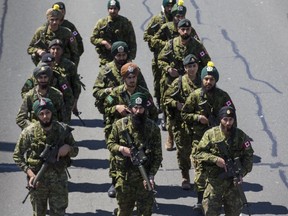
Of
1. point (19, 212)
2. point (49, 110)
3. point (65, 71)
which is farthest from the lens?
point (65, 71)

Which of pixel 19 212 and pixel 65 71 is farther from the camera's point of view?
pixel 65 71

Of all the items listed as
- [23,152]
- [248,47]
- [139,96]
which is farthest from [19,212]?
[248,47]

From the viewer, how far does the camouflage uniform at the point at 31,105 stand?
1400 cm

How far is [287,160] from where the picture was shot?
16.4 m

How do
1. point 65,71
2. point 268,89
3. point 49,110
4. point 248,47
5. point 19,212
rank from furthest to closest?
point 248,47
point 268,89
point 65,71
point 19,212
point 49,110

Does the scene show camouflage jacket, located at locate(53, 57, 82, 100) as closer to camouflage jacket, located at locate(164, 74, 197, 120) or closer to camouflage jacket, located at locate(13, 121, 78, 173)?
camouflage jacket, located at locate(164, 74, 197, 120)

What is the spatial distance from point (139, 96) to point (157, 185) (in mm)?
2816

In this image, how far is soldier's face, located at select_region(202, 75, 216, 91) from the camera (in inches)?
562

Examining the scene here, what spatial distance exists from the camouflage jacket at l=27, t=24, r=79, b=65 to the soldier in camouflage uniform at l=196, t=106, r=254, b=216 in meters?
4.13

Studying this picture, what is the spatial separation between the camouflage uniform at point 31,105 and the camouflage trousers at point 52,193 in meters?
1.11

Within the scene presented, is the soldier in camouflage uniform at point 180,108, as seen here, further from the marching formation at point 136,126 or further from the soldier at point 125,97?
the soldier at point 125,97

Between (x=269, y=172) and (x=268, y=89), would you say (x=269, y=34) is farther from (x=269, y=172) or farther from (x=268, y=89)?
(x=269, y=172)

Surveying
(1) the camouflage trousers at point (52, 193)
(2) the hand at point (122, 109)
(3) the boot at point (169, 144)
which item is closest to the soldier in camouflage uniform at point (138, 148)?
(1) the camouflage trousers at point (52, 193)

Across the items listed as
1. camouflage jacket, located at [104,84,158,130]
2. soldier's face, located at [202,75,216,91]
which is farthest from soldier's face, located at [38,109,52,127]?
soldier's face, located at [202,75,216,91]
